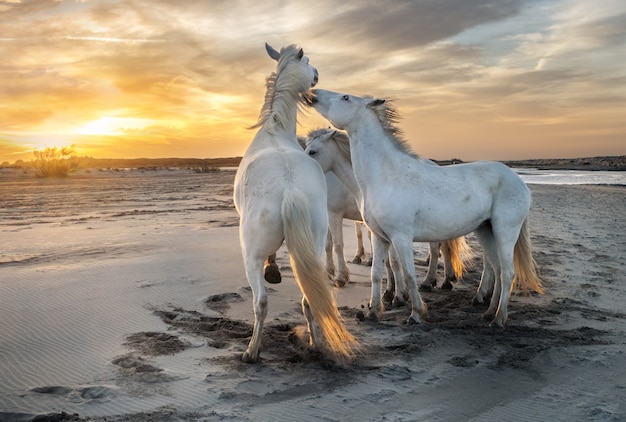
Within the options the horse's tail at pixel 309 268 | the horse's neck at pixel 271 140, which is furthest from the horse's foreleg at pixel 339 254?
the horse's tail at pixel 309 268

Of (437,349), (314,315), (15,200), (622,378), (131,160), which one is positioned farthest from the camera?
(131,160)

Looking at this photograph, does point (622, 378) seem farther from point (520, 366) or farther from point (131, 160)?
point (131, 160)

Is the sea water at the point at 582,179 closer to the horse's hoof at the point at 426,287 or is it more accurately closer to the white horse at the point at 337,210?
the horse's hoof at the point at 426,287

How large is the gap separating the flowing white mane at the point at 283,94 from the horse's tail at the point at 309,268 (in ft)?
4.51

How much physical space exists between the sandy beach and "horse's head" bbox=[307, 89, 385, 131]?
2119 mm

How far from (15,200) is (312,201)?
15.0 metres

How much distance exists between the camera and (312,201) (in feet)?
12.5

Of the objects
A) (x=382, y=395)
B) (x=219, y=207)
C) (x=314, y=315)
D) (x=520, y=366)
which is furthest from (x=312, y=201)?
(x=219, y=207)

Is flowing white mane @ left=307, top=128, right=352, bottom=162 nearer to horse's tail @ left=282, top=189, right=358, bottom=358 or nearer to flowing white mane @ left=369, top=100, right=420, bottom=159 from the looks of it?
flowing white mane @ left=369, top=100, right=420, bottom=159

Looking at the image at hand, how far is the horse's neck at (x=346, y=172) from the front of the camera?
6.25 metres

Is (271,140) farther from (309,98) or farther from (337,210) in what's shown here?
(337,210)

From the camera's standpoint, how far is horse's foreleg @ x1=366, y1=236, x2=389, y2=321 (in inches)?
198

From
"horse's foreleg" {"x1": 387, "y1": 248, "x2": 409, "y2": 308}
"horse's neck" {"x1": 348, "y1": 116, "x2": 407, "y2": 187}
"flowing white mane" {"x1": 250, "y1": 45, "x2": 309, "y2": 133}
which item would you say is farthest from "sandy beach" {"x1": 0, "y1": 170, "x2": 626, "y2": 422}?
"flowing white mane" {"x1": 250, "y1": 45, "x2": 309, "y2": 133}

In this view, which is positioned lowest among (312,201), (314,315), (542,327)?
(542,327)
